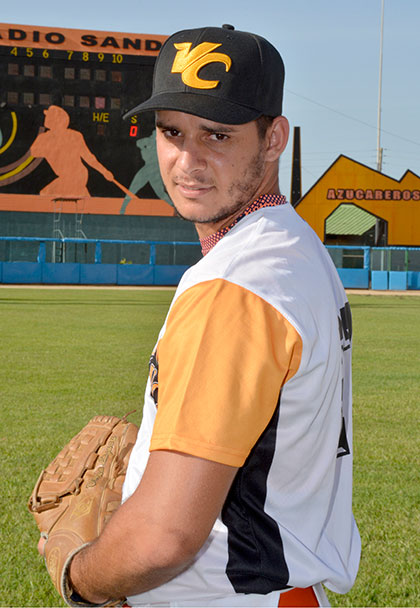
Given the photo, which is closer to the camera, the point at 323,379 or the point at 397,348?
the point at 323,379

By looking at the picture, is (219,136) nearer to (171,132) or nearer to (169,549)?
(171,132)

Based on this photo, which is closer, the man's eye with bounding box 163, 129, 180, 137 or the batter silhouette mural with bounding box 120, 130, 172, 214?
the man's eye with bounding box 163, 129, 180, 137

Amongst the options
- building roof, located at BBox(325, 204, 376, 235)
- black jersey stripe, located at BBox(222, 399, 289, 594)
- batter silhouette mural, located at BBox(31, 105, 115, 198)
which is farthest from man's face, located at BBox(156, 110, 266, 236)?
building roof, located at BBox(325, 204, 376, 235)

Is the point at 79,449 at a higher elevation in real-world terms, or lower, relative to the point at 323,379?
lower

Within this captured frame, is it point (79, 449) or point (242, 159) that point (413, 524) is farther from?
point (242, 159)

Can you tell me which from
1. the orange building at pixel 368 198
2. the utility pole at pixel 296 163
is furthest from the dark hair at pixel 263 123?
the utility pole at pixel 296 163

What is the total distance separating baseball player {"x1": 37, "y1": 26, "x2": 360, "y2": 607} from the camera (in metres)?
1.16

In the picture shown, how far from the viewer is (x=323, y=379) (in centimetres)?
130

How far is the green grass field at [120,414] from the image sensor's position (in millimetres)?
3602

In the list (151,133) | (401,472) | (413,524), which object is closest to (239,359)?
(413,524)

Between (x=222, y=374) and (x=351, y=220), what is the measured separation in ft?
164

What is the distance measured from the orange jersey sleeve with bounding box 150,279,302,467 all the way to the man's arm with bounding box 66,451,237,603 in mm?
30

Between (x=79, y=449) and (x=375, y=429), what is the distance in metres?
5.05

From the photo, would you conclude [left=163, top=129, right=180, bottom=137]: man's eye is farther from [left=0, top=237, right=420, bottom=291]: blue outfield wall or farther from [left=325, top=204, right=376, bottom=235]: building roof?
[left=325, top=204, right=376, bottom=235]: building roof
